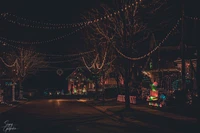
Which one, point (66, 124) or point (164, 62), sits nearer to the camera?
point (66, 124)

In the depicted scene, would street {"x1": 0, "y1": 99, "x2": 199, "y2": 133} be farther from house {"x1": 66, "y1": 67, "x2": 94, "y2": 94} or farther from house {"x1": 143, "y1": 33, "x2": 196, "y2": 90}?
house {"x1": 66, "y1": 67, "x2": 94, "y2": 94}

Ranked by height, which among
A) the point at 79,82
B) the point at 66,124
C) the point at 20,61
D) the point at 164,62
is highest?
the point at 20,61

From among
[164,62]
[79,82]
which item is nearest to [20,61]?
[164,62]

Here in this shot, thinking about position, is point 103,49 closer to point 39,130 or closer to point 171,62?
point 171,62

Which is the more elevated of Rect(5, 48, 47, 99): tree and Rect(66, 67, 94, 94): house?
Rect(5, 48, 47, 99): tree

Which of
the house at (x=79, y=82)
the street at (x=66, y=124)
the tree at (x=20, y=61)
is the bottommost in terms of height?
the street at (x=66, y=124)

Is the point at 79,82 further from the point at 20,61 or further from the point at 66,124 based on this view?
the point at 66,124

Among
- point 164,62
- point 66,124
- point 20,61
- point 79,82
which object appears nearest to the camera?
point 66,124

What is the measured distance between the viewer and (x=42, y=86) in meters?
97.2

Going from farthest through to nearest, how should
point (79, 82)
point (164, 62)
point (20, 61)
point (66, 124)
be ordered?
point (79, 82) → point (20, 61) → point (164, 62) → point (66, 124)

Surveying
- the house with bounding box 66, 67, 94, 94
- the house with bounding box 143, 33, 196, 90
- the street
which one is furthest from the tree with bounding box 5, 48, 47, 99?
the street

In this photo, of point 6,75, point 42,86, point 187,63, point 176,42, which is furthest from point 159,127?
point 42,86

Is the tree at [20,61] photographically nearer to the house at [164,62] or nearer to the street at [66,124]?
the house at [164,62]

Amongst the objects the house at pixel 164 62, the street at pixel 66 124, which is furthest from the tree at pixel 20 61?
the street at pixel 66 124
